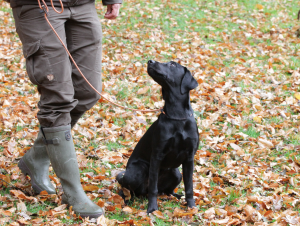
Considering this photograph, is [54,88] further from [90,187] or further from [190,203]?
[190,203]

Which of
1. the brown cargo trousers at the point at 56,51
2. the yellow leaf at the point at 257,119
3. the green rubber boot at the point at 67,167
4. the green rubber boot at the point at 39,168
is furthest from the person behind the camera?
the yellow leaf at the point at 257,119

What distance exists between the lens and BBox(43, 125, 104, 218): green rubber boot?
2.62 metres

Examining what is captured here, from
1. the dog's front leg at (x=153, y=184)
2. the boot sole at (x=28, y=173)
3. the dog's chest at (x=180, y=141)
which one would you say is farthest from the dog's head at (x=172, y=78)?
the boot sole at (x=28, y=173)

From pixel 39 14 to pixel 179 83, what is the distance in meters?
1.24

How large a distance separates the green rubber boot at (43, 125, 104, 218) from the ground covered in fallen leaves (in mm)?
90

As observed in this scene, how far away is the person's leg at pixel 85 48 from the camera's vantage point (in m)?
2.71

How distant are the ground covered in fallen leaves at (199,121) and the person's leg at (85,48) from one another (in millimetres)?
894

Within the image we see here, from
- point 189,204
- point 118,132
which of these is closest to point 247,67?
point 118,132

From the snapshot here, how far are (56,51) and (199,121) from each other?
2.82 meters

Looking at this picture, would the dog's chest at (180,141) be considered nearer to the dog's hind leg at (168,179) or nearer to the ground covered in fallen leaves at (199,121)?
the dog's hind leg at (168,179)

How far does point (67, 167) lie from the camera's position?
2670 mm

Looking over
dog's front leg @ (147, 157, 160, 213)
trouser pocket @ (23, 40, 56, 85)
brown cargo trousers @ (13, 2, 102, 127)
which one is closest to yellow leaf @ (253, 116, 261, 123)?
dog's front leg @ (147, 157, 160, 213)

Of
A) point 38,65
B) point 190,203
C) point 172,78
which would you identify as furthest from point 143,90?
point 38,65

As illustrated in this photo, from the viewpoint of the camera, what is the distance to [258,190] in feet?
10.8
